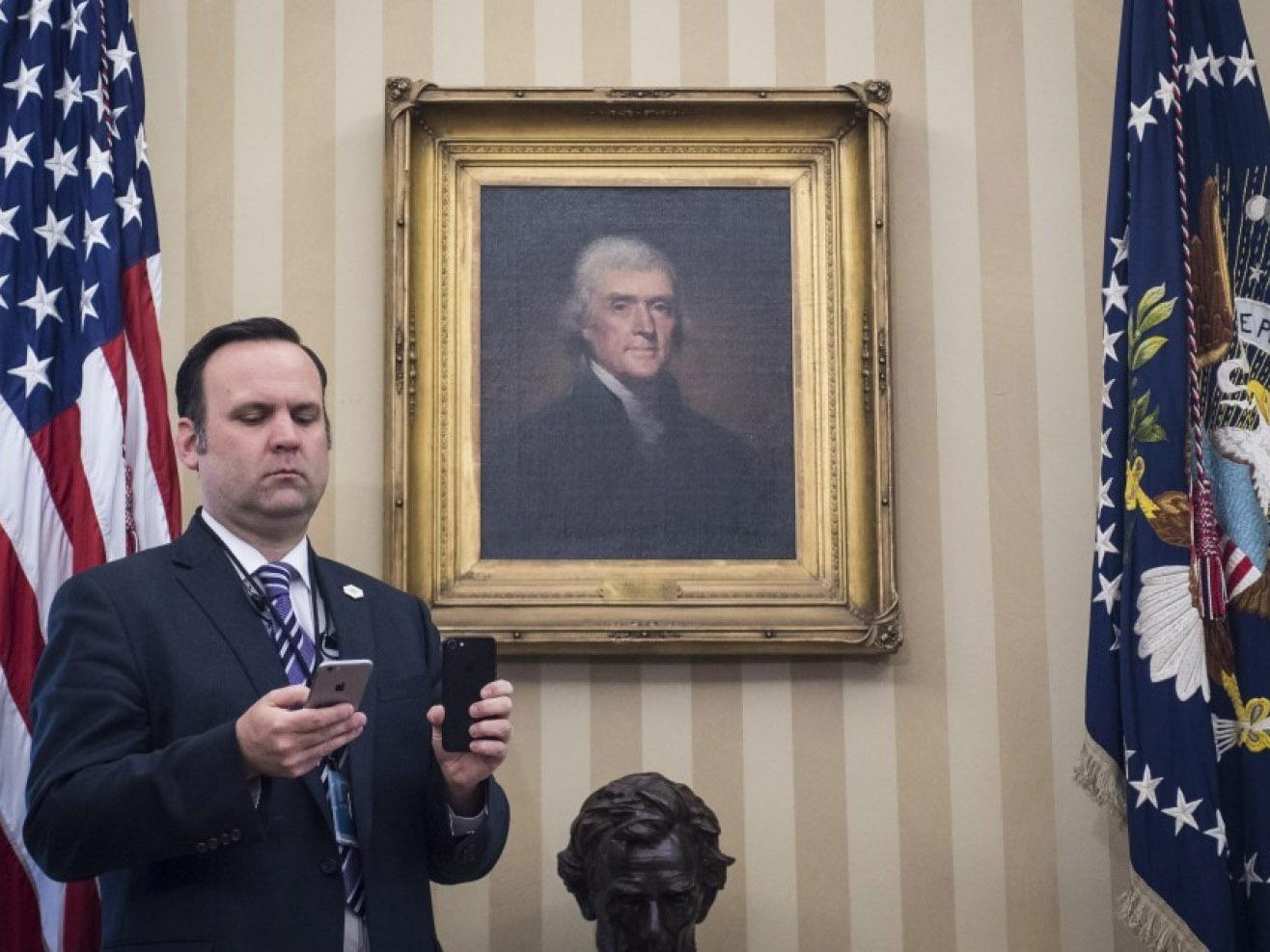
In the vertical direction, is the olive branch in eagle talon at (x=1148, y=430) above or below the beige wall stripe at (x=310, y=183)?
below

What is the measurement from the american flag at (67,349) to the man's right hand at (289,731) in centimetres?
120

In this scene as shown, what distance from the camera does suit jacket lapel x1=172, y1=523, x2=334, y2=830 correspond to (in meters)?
2.70

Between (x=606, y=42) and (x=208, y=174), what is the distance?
1.13m

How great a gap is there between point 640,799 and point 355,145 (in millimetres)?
1945

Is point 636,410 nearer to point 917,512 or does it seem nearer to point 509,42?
point 917,512

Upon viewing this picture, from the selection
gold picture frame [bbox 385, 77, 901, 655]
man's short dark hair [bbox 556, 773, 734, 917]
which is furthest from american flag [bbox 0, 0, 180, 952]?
man's short dark hair [bbox 556, 773, 734, 917]

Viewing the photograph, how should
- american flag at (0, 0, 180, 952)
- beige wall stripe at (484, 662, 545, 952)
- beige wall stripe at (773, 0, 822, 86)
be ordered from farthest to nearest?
beige wall stripe at (773, 0, 822, 86) → beige wall stripe at (484, 662, 545, 952) → american flag at (0, 0, 180, 952)

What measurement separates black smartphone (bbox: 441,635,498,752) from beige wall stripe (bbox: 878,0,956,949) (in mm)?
1572

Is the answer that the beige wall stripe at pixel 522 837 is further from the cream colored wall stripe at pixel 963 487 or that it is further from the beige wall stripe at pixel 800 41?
the beige wall stripe at pixel 800 41

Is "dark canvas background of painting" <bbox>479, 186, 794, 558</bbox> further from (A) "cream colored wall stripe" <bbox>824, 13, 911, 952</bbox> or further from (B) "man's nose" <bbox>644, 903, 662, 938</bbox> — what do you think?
(B) "man's nose" <bbox>644, 903, 662, 938</bbox>

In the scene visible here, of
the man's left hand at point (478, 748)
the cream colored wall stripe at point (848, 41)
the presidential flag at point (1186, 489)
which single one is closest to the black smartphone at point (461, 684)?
the man's left hand at point (478, 748)

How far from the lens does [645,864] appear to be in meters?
3.25

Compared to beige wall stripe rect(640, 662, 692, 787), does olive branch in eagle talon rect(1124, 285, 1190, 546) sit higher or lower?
higher

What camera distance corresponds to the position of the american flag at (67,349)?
3.39m
